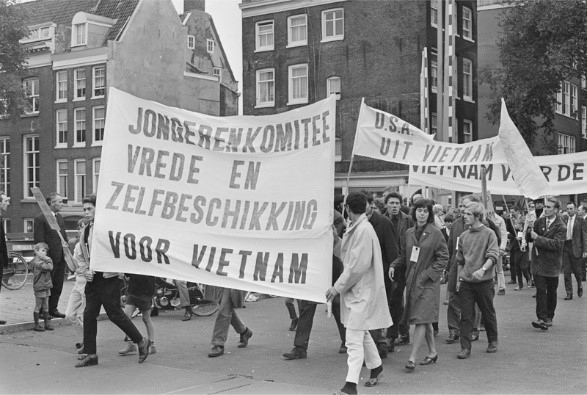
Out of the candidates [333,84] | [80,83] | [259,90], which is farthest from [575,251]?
[80,83]

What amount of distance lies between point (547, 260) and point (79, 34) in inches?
1534

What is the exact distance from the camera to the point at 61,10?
49531mm

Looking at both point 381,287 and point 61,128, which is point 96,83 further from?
point 381,287

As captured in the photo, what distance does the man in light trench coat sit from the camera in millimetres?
7348

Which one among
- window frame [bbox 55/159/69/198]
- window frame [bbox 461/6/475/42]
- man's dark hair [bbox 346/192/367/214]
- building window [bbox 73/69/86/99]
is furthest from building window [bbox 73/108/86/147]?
man's dark hair [bbox 346/192/367/214]

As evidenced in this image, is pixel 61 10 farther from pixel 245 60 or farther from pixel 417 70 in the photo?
pixel 417 70

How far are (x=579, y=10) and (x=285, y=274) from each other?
1166 inches

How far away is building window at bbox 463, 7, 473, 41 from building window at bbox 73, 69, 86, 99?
20.7 m

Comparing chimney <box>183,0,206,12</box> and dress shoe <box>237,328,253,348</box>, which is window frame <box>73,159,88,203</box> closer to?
chimney <box>183,0,206,12</box>

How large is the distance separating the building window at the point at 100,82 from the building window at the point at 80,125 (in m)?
1.36

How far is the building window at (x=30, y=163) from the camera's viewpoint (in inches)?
1834

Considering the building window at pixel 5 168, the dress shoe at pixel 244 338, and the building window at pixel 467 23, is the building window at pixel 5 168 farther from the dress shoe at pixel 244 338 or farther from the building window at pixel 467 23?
the dress shoe at pixel 244 338

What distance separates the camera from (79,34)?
45531mm

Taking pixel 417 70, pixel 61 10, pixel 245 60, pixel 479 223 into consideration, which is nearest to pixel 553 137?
pixel 417 70
